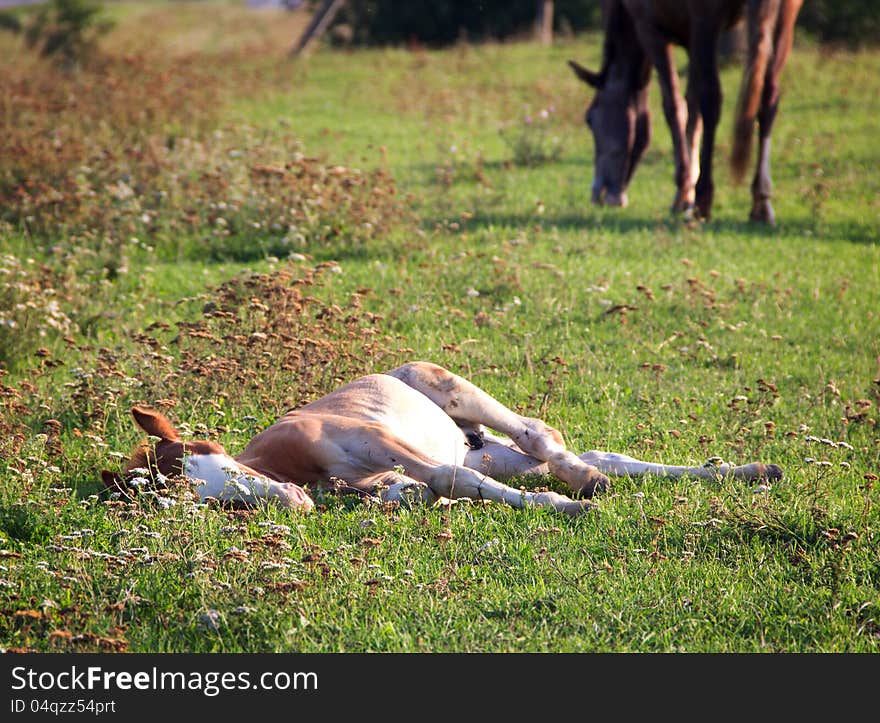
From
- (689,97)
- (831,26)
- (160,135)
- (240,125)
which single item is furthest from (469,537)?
(831,26)

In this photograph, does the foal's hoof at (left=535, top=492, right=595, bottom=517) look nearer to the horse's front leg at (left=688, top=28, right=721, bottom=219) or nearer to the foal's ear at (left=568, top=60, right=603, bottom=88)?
the horse's front leg at (left=688, top=28, right=721, bottom=219)

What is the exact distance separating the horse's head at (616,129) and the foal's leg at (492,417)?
7.02 m

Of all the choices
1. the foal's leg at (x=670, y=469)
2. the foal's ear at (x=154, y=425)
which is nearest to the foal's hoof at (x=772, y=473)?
the foal's leg at (x=670, y=469)

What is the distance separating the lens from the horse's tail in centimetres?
1123

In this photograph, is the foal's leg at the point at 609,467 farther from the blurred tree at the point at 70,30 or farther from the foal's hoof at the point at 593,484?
the blurred tree at the point at 70,30

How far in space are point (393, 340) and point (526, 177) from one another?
679cm

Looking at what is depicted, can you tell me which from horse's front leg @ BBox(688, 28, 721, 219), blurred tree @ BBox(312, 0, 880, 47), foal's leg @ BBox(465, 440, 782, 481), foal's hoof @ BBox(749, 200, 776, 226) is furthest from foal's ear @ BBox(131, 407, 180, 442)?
blurred tree @ BBox(312, 0, 880, 47)

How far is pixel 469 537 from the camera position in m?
5.03

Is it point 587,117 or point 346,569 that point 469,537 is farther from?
point 587,117

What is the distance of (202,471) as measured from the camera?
16.7ft

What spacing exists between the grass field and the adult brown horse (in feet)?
1.59

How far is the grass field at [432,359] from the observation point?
4.36m

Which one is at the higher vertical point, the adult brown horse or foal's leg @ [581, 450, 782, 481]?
the adult brown horse

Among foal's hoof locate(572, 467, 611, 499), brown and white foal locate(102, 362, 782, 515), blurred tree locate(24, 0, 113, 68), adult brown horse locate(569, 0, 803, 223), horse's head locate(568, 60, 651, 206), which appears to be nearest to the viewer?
brown and white foal locate(102, 362, 782, 515)
